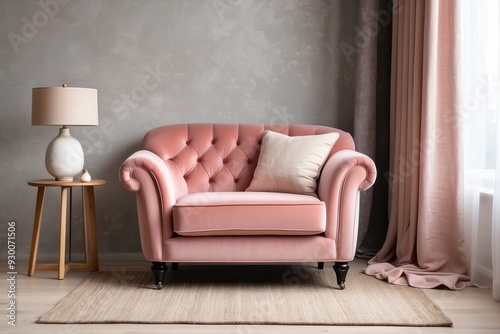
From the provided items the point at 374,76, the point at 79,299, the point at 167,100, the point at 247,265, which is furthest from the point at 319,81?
the point at 79,299

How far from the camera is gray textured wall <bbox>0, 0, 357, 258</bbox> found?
14.0 ft

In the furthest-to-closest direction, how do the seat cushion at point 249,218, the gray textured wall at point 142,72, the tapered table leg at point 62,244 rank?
the gray textured wall at point 142,72 → the tapered table leg at point 62,244 → the seat cushion at point 249,218

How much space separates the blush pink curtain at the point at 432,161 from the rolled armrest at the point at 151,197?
4.14ft

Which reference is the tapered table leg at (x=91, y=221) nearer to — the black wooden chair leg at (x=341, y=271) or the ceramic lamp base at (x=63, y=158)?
the ceramic lamp base at (x=63, y=158)

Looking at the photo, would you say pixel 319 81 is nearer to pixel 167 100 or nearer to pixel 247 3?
pixel 247 3

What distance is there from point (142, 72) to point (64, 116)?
2.55 feet

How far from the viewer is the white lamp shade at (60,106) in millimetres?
3684

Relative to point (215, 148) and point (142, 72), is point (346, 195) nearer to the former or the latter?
point (215, 148)

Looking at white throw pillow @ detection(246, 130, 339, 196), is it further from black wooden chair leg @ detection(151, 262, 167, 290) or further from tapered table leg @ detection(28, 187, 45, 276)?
tapered table leg @ detection(28, 187, 45, 276)

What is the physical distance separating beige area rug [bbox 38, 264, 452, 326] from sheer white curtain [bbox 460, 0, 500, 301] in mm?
476

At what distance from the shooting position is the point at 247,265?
4062mm

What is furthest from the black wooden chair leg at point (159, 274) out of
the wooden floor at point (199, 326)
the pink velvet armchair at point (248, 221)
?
the wooden floor at point (199, 326)

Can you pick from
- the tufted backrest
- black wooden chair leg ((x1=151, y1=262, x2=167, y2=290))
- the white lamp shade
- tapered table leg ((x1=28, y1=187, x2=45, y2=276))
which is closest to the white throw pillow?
the tufted backrest

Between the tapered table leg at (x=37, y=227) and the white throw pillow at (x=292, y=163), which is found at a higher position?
the white throw pillow at (x=292, y=163)
